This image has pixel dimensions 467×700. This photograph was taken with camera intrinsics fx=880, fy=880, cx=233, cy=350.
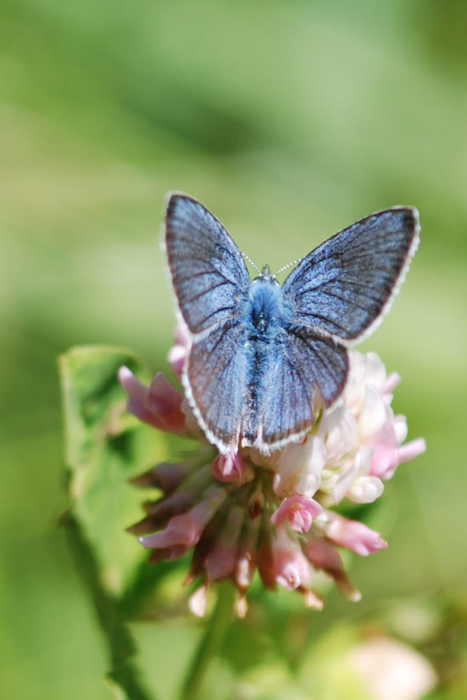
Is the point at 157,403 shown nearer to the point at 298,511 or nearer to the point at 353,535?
the point at 298,511

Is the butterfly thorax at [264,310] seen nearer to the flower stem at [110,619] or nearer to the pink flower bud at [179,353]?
the pink flower bud at [179,353]

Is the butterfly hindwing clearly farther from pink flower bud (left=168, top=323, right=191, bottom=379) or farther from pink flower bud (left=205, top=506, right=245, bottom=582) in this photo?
pink flower bud (left=205, top=506, right=245, bottom=582)

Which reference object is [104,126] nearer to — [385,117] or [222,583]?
[385,117]

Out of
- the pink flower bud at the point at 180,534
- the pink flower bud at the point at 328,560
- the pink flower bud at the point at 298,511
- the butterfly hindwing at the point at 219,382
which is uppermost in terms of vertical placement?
the butterfly hindwing at the point at 219,382

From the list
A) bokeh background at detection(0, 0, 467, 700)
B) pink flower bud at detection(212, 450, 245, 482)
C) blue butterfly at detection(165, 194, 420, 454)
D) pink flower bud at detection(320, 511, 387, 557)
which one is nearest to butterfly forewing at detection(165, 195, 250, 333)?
blue butterfly at detection(165, 194, 420, 454)

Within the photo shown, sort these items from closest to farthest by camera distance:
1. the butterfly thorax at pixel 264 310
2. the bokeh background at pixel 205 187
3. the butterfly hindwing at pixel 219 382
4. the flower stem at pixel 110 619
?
the butterfly hindwing at pixel 219 382 < the butterfly thorax at pixel 264 310 < the flower stem at pixel 110 619 < the bokeh background at pixel 205 187

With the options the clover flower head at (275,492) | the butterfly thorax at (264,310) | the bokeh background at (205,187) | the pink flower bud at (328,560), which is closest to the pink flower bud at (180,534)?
the clover flower head at (275,492)

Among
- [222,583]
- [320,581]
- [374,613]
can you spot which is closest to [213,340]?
[222,583]
